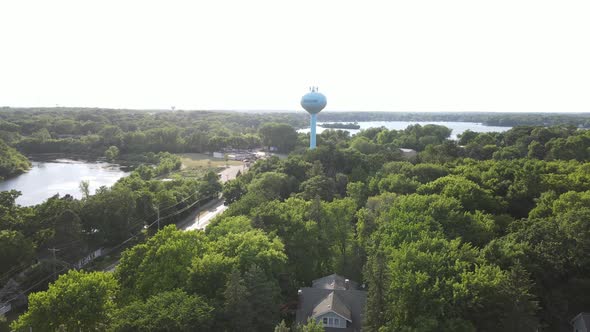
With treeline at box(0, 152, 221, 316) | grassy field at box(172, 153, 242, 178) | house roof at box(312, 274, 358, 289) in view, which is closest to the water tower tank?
grassy field at box(172, 153, 242, 178)

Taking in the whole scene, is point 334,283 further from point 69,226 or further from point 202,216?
point 202,216

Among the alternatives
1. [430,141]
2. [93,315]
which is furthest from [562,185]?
[430,141]

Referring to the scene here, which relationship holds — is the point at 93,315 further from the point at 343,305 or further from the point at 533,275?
the point at 533,275

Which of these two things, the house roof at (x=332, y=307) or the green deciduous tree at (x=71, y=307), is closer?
the green deciduous tree at (x=71, y=307)

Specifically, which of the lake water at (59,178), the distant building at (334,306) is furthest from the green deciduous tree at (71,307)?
the lake water at (59,178)

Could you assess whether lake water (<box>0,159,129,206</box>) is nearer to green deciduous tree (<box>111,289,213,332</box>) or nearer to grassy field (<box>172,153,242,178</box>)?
grassy field (<box>172,153,242,178</box>)

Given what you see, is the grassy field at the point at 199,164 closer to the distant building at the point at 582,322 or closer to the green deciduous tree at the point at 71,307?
the green deciduous tree at the point at 71,307
